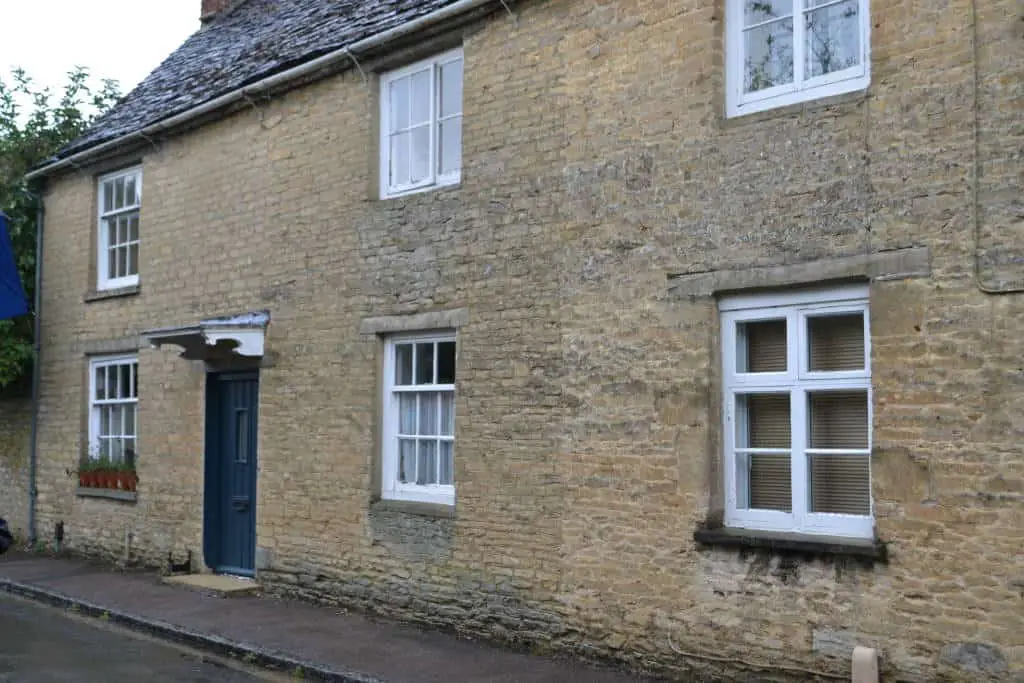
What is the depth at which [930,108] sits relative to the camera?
730 cm

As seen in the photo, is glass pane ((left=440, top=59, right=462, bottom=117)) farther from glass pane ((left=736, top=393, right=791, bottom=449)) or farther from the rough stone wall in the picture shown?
the rough stone wall

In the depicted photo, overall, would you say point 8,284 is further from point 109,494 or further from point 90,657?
point 90,657

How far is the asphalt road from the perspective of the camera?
8.88 metres

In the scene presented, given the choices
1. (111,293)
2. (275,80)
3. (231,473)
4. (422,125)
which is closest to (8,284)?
(111,293)

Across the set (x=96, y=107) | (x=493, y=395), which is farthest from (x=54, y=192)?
(x=493, y=395)

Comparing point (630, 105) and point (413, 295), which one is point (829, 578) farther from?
point (413, 295)

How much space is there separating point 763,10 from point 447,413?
4543mm

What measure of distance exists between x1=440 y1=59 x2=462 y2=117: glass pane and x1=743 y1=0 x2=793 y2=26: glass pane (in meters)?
3.23

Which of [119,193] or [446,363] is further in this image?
[119,193]

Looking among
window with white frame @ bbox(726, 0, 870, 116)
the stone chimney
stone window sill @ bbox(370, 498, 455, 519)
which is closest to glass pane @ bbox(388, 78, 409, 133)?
stone window sill @ bbox(370, 498, 455, 519)

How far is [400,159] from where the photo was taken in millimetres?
11609

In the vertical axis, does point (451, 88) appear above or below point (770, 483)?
above

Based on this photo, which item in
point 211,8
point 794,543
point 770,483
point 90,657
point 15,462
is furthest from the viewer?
point 211,8

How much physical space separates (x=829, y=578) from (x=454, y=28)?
19.7ft
